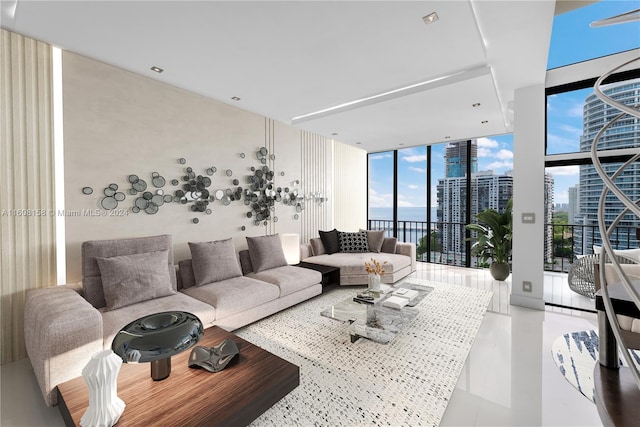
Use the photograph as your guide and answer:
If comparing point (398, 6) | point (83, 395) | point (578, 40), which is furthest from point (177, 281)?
point (578, 40)

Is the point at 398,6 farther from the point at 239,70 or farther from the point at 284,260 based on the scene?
the point at 284,260

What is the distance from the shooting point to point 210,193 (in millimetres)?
3912

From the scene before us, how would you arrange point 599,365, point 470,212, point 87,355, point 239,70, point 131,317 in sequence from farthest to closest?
point 470,212 → point 239,70 → point 131,317 → point 87,355 → point 599,365

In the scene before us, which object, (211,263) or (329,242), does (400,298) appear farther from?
(329,242)

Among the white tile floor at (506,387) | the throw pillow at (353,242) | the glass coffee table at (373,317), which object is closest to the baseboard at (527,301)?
the white tile floor at (506,387)

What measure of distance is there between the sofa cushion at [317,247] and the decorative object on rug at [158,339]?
344 centimetres

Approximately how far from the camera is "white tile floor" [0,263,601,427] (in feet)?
6.11

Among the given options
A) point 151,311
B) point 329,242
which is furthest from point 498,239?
point 151,311

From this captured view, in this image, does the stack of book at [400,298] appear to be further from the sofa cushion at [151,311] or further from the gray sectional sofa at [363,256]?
the sofa cushion at [151,311]

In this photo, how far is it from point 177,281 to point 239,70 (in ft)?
8.02

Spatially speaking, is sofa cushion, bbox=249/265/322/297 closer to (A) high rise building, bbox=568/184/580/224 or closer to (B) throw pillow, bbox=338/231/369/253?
(B) throw pillow, bbox=338/231/369/253

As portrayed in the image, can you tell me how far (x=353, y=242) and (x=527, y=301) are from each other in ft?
8.80

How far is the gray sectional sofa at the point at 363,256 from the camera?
4.45m

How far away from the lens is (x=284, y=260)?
4.25 m
